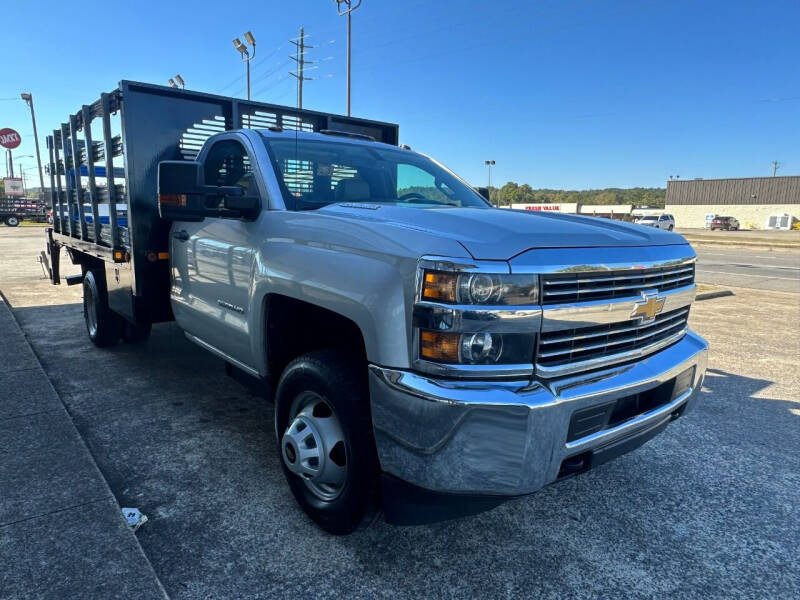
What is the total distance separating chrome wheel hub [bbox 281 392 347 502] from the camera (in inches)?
96.1

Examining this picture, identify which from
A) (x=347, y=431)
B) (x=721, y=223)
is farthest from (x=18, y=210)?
(x=721, y=223)

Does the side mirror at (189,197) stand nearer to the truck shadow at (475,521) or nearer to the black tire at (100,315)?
the truck shadow at (475,521)

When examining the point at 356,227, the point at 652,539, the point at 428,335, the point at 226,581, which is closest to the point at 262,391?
the point at 226,581

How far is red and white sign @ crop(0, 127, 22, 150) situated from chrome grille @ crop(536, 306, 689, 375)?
3269cm

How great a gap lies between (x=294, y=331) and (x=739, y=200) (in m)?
77.6

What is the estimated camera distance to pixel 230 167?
3.55m

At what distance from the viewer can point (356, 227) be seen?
7.66ft

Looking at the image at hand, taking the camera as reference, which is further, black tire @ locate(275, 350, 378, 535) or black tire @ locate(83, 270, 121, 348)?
black tire @ locate(83, 270, 121, 348)

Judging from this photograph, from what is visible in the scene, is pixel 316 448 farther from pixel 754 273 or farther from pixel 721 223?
pixel 721 223

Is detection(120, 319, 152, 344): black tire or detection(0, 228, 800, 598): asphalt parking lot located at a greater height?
detection(120, 319, 152, 344): black tire

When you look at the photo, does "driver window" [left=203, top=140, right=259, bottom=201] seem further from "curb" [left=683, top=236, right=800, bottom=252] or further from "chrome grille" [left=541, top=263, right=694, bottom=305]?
"curb" [left=683, top=236, right=800, bottom=252]

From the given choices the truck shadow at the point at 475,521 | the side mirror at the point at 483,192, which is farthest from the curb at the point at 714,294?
the side mirror at the point at 483,192

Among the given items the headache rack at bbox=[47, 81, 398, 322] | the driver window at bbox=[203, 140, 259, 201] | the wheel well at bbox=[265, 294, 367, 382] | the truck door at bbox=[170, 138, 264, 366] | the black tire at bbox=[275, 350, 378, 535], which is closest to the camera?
the black tire at bbox=[275, 350, 378, 535]

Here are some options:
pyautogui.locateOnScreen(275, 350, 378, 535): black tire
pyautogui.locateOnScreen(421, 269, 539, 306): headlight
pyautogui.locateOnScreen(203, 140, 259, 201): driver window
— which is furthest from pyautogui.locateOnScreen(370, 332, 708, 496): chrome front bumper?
pyautogui.locateOnScreen(203, 140, 259, 201): driver window
